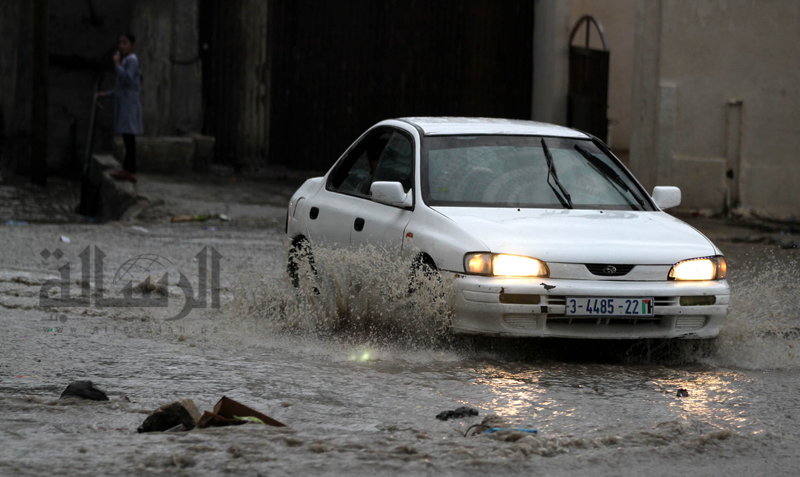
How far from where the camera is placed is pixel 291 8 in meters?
19.0

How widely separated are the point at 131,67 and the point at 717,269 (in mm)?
10511

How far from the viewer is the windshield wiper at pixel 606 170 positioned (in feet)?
24.2

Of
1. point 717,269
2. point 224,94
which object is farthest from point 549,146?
point 224,94

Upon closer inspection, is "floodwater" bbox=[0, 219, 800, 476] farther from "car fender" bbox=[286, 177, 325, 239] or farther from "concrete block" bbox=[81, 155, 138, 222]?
"concrete block" bbox=[81, 155, 138, 222]

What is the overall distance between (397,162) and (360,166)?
50 cm

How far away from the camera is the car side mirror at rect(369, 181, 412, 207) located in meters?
6.80

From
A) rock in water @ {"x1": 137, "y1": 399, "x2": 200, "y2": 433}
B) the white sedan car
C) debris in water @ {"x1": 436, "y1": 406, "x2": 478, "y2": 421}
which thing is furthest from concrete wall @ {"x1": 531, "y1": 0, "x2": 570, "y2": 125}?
rock in water @ {"x1": 137, "y1": 399, "x2": 200, "y2": 433}

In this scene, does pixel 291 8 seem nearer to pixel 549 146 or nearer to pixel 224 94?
pixel 224 94

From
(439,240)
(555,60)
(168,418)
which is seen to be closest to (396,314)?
(439,240)

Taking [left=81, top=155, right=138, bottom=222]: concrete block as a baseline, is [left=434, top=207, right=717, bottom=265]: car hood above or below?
above

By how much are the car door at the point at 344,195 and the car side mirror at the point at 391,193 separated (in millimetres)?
541

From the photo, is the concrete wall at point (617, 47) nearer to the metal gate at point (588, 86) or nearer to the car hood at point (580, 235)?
the metal gate at point (588, 86)

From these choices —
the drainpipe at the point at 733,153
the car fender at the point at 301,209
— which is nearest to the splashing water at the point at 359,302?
the car fender at the point at 301,209

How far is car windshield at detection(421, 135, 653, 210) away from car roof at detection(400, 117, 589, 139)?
48 millimetres
